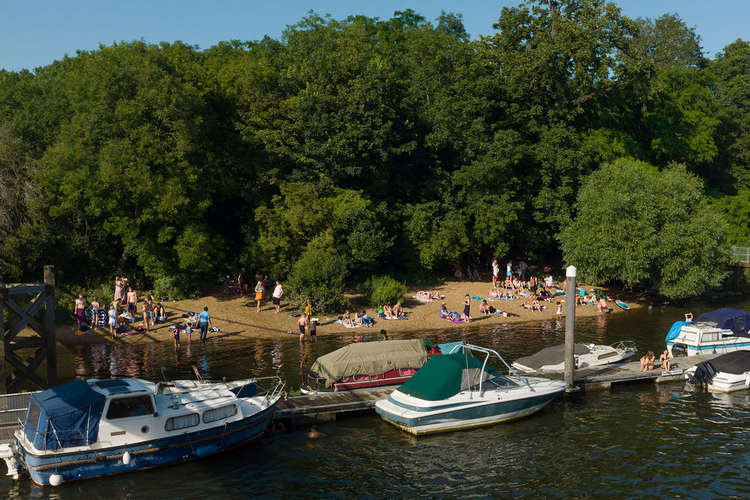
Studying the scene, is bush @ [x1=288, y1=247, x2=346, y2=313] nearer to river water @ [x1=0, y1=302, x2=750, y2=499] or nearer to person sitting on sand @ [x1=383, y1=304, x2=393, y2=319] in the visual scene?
person sitting on sand @ [x1=383, y1=304, x2=393, y2=319]

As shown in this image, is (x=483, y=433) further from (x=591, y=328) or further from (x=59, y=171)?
(x=59, y=171)

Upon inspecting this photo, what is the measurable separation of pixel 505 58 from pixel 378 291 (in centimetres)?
2662

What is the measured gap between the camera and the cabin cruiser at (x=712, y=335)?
33906 mm

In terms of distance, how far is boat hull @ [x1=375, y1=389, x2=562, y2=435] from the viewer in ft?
78.7

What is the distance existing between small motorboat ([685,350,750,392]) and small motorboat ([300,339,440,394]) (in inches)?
486

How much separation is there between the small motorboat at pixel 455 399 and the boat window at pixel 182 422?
22.5 ft

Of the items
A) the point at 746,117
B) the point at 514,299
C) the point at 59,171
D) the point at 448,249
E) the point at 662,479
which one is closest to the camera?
the point at 662,479

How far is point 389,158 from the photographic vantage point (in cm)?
5338

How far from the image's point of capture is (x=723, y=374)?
29.7m

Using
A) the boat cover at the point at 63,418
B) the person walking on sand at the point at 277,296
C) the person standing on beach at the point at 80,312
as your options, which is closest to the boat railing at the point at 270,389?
the boat cover at the point at 63,418

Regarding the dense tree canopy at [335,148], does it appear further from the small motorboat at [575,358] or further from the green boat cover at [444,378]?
the green boat cover at [444,378]

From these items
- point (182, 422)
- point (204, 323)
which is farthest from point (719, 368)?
point (204, 323)

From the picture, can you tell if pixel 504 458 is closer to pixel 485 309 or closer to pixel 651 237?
pixel 485 309

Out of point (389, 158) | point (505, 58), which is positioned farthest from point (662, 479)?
point (505, 58)
